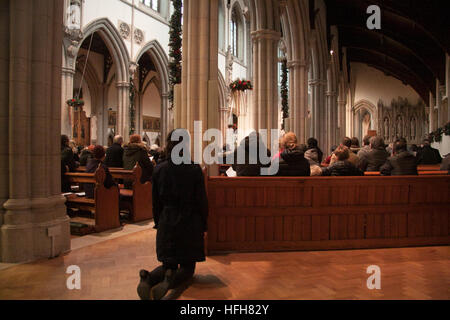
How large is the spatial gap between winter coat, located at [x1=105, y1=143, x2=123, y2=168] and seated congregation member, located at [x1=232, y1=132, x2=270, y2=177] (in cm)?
307

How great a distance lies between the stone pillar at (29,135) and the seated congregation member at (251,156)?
2.18m

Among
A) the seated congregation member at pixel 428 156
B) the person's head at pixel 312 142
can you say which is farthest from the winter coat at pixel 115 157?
the seated congregation member at pixel 428 156

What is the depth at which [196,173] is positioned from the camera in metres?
2.96

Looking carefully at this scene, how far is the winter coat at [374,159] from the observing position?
5.66 meters

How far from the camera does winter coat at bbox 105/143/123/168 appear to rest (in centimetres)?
647

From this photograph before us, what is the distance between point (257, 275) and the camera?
11.0ft

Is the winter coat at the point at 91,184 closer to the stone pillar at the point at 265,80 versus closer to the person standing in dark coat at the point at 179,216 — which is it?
the person standing in dark coat at the point at 179,216

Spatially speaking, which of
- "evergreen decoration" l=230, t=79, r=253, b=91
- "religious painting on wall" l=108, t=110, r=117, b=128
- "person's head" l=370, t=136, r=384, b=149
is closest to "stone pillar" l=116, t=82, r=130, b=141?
"religious painting on wall" l=108, t=110, r=117, b=128

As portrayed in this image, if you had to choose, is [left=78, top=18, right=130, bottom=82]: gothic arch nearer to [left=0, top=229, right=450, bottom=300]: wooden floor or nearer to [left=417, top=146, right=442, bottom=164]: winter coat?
[left=417, top=146, right=442, bottom=164]: winter coat

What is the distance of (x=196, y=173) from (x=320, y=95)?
12.6 meters

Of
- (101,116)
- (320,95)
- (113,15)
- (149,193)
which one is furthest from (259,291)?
(101,116)

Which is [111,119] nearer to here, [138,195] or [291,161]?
[138,195]

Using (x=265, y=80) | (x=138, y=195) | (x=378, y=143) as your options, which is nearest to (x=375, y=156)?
(x=378, y=143)

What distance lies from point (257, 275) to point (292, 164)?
4.80ft
